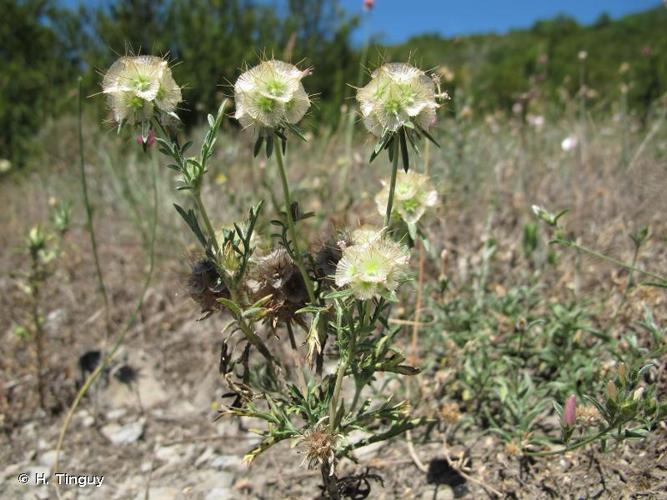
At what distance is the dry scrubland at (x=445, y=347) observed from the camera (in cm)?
181

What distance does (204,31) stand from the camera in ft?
32.4

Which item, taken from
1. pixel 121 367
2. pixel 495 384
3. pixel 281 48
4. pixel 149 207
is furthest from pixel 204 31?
pixel 495 384

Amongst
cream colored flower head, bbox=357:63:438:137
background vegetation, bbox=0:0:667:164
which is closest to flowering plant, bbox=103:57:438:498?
cream colored flower head, bbox=357:63:438:137

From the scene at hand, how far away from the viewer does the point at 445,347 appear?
224 cm

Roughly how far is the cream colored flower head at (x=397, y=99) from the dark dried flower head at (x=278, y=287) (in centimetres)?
40

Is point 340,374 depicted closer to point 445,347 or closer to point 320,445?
point 320,445

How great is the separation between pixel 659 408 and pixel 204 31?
986 cm

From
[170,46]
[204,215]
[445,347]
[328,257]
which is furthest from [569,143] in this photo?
[170,46]

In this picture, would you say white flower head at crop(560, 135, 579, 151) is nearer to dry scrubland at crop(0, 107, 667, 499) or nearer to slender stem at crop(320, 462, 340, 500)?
dry scrubland at crop(0, 107, 667, 499)

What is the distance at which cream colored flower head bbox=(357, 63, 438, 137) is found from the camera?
119 centimetres

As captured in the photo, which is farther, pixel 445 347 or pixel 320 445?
pixel 445 347

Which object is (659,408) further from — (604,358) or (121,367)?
(121,367)

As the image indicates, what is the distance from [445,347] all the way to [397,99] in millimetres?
1289

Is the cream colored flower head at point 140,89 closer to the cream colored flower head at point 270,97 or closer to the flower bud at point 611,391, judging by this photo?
the cream colored flower head at point 270,97
